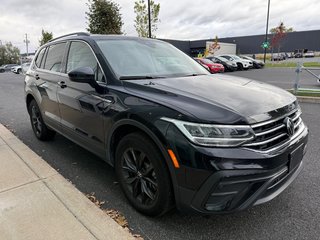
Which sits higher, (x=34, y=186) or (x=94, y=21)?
(x=94, y=21)

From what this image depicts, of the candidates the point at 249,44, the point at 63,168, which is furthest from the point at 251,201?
the point at 249,44

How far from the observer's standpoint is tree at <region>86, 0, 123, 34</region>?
20.0 metres

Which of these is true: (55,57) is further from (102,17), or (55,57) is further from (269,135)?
(102,17)

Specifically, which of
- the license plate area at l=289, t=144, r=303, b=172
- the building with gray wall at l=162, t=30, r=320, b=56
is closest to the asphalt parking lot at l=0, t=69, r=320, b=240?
the license plate area at l=289, t=144, r=303, b=172

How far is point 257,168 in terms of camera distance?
2121 millimetres

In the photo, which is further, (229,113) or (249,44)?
(249,44)

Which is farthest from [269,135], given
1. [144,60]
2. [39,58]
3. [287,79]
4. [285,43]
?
[285,43]

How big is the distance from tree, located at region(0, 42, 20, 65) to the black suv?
96.0 m

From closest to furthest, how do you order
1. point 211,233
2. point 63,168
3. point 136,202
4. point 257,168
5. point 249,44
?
point 257,168
point 211,233
point 136,202
point 63,168
point 249,44

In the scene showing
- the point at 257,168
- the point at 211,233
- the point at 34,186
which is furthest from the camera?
the point at 34,186

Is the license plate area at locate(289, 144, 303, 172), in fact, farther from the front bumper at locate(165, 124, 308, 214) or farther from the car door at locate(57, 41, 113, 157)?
the car door at locate(57, 41, 113, 157)

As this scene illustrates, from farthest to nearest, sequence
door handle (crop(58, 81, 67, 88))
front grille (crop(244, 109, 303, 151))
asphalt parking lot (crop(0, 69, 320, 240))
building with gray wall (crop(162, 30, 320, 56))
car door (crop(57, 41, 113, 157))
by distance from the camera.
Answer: building with gray wall (crop(162, 30, 320, 56))
door handle (crop(58, 81, 67, 88))
car door (crop(57, 41, 113, 157))
asphalt parking lot (crop(0, 69, 320, 240))
front grille (crop(244, 109, 303, 151))

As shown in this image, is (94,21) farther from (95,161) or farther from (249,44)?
(249,44)

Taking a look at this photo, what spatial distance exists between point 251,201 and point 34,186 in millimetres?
2399
